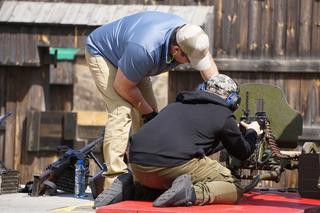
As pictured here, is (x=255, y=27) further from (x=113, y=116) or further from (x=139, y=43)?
(x=139, y=43)

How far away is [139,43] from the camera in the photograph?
6391 millimetres

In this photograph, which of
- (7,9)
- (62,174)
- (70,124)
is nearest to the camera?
(62,174)

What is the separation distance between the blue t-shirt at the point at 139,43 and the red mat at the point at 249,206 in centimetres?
117

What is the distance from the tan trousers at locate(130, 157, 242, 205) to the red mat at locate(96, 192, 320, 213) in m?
0.08

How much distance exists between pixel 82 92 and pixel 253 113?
35.6ft

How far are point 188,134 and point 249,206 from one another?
58cm

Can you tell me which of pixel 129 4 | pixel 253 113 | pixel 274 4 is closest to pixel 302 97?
pixel 274 4

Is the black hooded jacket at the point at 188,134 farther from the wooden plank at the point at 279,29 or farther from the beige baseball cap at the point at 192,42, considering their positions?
the wooden plank at the point at 279,29

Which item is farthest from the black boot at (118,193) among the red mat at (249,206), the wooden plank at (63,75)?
the wooden plank at (63,75)

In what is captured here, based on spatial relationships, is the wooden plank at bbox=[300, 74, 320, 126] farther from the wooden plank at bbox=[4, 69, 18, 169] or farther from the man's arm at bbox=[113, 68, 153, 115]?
the man's arm at bbox=[113, 68, 153, 115]

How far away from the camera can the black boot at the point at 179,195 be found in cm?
507

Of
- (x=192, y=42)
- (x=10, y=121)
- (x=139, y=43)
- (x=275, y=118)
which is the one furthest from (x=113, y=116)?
(x=10, y=121)

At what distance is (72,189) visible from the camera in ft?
26.9

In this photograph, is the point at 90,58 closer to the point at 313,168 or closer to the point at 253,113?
the point at 253,113
